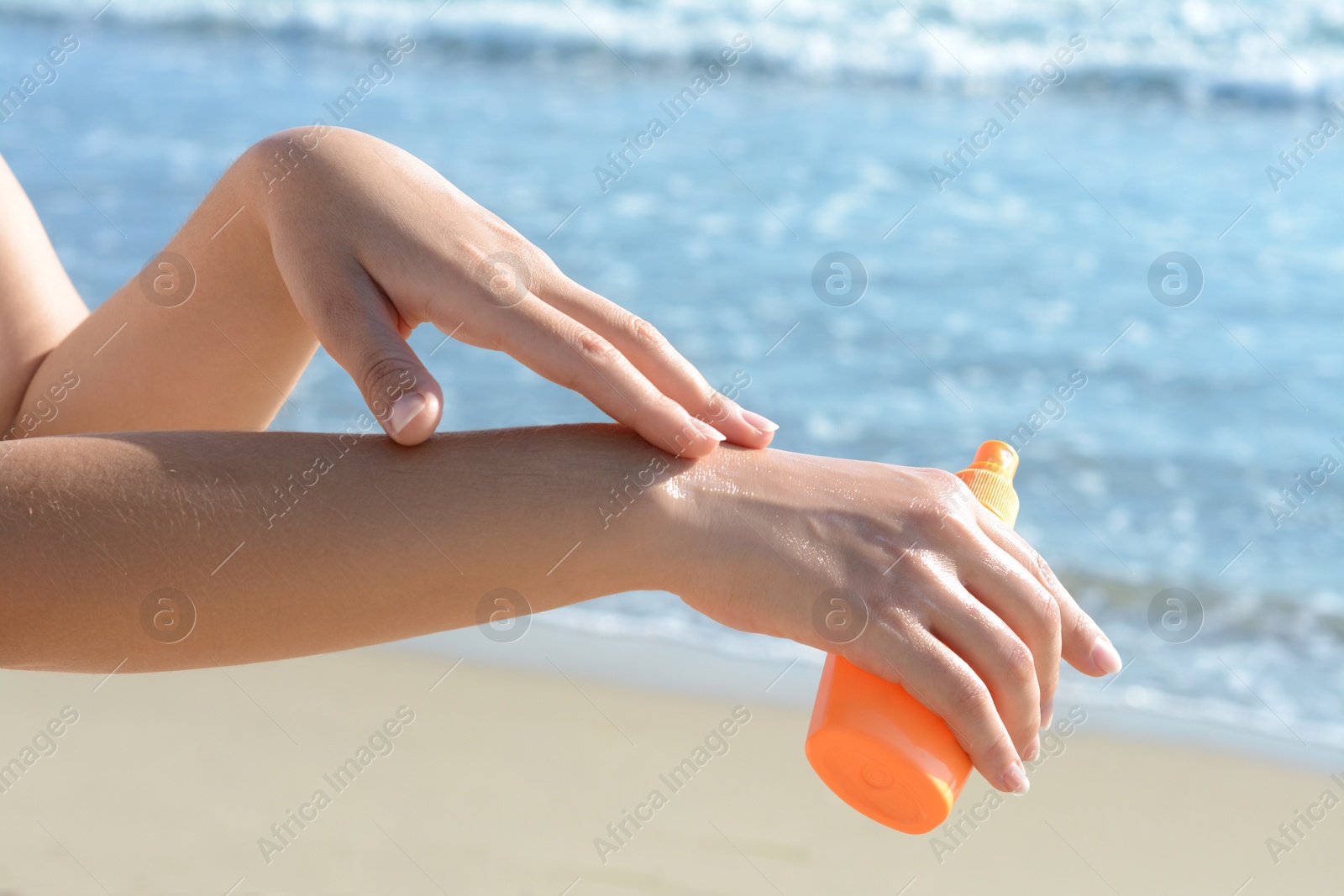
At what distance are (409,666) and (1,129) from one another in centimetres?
544

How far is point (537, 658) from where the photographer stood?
296 centimetres

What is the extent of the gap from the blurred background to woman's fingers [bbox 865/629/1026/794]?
178cm

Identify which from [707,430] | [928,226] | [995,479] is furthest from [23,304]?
[928,226]

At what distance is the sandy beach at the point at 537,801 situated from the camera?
2.27m

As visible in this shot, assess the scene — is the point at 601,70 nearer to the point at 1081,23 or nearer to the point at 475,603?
the point at 1081,23

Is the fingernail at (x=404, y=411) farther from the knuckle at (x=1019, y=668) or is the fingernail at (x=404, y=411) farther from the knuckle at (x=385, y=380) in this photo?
the knuckle at (x=1019, y=668)

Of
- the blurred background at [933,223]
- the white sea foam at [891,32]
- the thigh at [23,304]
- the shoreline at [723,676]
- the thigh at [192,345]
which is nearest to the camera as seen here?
the thigh at [192,345]

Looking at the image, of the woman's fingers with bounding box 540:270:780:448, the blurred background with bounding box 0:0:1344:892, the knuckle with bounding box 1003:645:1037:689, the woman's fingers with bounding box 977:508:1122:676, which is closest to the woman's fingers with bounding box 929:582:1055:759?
the knuckle with bounding box 1003:645:1037:689

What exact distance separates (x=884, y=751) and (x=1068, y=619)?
0.29 metres

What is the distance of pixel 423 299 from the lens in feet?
4.33

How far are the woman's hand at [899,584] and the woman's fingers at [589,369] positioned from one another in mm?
44

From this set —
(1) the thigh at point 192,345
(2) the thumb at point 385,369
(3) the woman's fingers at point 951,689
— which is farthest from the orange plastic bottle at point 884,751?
(1) the thigh at point 192,345

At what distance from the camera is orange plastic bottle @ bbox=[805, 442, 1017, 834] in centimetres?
121

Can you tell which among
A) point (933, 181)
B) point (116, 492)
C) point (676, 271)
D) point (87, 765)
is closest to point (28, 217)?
point (116, 492)
